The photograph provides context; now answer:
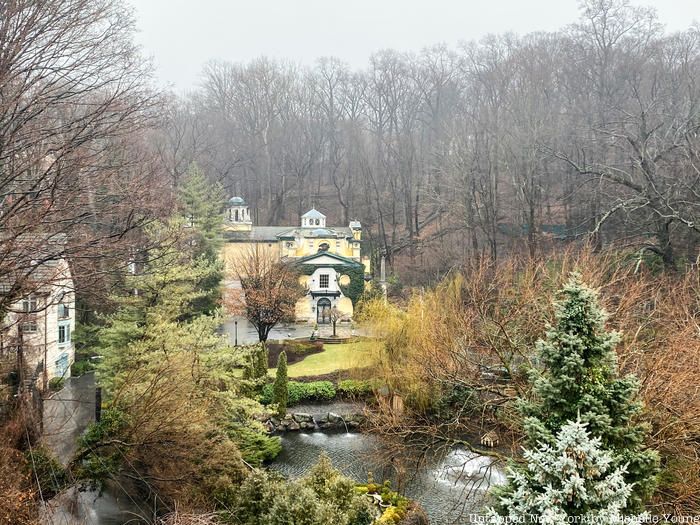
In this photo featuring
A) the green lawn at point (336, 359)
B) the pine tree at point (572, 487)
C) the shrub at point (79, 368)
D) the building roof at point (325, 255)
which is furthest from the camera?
the building roof at point (325, 255)

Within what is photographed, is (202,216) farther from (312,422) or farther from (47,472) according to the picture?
(47,472)

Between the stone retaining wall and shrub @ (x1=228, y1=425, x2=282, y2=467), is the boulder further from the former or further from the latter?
shrub @ (x1=228, y1=425, x2=282, y2=467)

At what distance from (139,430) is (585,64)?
1275 inches

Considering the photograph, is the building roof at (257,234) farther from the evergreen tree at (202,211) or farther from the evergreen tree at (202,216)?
the evergreen tree at (202,211)

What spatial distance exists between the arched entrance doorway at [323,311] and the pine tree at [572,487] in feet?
86.5

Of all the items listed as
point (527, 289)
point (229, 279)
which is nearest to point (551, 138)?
point (527, 289)

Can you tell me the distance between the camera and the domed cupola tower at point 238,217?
→ 36938 millimetres

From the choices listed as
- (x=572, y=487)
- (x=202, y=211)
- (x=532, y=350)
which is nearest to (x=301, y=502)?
(x=572, y=487)

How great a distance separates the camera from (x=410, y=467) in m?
13.5

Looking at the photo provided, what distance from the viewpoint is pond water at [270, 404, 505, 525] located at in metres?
11.4

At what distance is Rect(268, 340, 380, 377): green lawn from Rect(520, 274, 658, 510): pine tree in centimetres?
1160

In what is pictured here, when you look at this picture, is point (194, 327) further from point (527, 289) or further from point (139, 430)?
point (527, 289)

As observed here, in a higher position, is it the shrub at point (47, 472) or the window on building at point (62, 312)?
the window on building at point (62, 312)

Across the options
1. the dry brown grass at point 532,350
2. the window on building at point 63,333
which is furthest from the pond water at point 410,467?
the window on building at point 63,333
